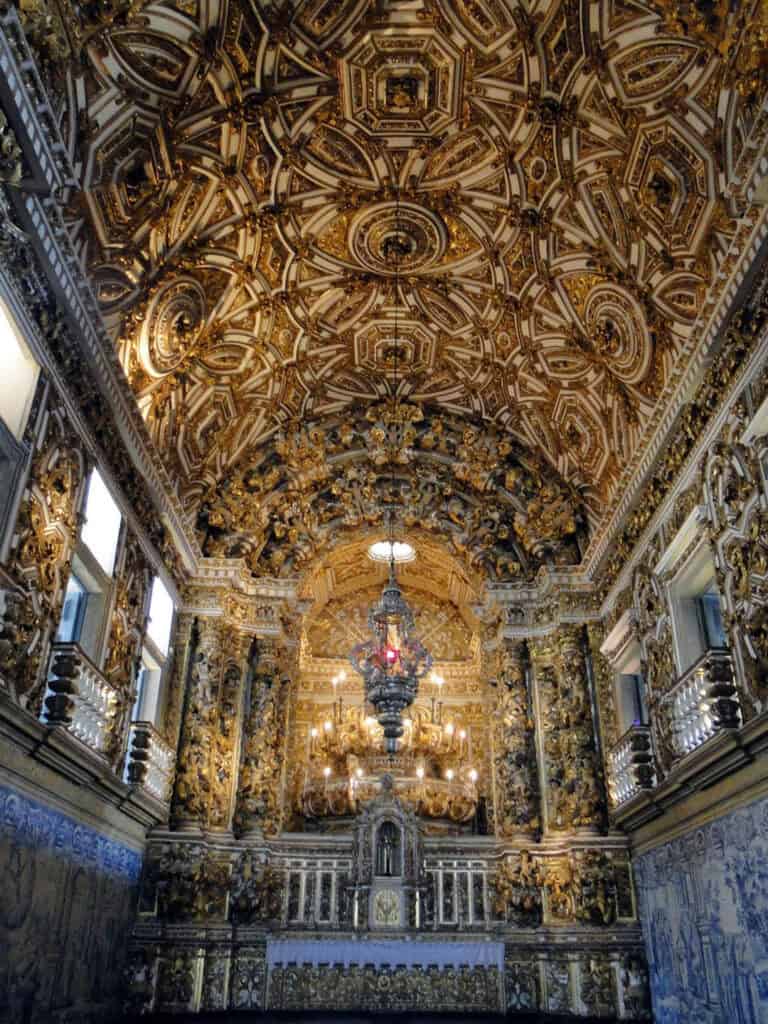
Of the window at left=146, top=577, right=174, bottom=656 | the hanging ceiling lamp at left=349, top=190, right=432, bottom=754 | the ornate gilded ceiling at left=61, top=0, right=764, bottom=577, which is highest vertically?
the ornate gilded ceiling at left=61, top=0, right=764, bottom=577

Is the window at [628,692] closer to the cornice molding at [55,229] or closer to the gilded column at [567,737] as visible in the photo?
the gilded column at [567,737]

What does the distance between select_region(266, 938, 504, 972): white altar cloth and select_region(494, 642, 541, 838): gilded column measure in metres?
1.67

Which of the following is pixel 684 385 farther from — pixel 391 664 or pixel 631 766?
pixel 631 766

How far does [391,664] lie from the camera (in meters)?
10.0

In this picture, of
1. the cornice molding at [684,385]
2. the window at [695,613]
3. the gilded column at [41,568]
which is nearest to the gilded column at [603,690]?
the cornice molding at [684,385]

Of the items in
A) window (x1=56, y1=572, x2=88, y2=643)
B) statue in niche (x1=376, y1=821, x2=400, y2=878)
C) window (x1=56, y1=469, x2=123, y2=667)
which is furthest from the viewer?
statue in niche (x1=376, y1=821, x2=400, y2=878)

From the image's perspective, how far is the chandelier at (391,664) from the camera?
975 centimetres

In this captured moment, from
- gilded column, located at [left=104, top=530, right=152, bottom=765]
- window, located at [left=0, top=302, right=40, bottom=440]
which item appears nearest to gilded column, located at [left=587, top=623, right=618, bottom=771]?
gilded column, located at [left=104, top=530, right=152, bottom=765]

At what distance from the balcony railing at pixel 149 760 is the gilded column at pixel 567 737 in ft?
18.0

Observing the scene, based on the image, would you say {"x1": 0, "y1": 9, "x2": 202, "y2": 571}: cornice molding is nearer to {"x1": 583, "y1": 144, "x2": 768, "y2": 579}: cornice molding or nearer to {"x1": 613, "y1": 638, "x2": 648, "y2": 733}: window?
{"x1": 583, "y1": 144, "x2": 768, "y2": 579}: cornice molding

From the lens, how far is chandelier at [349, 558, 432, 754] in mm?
9750

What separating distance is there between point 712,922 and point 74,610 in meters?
7.45

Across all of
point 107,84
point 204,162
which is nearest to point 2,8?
point 107,84

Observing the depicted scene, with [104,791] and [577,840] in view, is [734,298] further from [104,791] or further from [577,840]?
[104,791]
